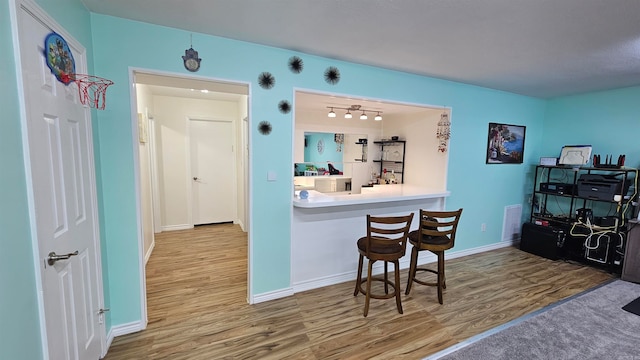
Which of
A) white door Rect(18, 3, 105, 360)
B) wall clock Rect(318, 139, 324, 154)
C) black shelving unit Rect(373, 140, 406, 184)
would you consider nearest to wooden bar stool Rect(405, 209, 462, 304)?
black shelving unit Rect(373, 140, 406, 184)

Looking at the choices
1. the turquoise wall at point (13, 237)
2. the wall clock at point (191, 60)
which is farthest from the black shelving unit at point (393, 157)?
the turquoise wall at point (13, 237)

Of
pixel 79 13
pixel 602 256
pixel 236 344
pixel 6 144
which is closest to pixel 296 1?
pixel 79 13

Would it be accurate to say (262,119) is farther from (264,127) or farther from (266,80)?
(266,80)

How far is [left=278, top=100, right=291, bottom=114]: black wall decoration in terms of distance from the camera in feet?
8.29

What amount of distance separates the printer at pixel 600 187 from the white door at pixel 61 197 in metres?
5.42

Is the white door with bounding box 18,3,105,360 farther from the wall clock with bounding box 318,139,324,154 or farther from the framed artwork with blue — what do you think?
the wall clock with bounding box 318,139,324,154

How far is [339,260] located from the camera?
10.1 ft

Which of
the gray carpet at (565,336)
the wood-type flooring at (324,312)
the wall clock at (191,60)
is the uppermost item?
the wall clock at (191,60)

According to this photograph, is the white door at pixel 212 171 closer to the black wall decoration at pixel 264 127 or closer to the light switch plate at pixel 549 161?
the black wall decoration at pixel 264 127

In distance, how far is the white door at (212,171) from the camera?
199 inches

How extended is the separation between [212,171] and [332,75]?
3.46 meters

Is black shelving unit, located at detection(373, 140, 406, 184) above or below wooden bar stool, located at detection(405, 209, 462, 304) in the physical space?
above

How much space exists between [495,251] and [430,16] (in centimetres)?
376

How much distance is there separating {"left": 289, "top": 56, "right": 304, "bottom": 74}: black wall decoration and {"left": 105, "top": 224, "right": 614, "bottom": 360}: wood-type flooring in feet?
7.48
